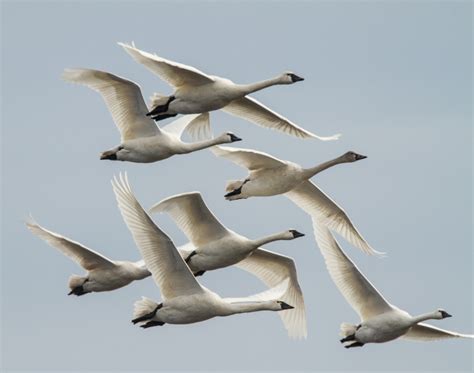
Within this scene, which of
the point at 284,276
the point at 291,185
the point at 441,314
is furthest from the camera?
the point at 284,276

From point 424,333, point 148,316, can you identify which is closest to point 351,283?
point 424,333

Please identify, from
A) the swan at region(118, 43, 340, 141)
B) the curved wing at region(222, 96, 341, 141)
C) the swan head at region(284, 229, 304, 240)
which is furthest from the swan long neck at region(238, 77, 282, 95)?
the swan head at region(284, 229, 304, 240)

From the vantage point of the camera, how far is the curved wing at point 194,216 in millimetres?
39938

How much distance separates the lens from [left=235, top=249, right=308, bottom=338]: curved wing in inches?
1663

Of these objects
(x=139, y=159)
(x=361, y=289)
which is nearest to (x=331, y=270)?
(x=361, y=289)

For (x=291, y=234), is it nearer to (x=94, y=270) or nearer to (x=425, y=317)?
(x=425, y=317)

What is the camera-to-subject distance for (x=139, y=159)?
39625mm

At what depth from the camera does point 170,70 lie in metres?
39.1

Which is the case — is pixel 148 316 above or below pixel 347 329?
above

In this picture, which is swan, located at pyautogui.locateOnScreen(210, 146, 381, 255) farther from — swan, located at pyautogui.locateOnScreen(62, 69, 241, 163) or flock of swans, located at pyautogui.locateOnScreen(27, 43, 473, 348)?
swan, located at pyautogui.locateOnScreen(62, 69, 241, 163)

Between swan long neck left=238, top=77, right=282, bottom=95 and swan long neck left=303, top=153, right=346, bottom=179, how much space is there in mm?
1882

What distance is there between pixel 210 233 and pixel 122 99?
3066 mm

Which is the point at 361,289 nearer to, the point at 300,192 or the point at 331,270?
the point at 331,270

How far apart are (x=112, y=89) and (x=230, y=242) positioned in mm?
3696
